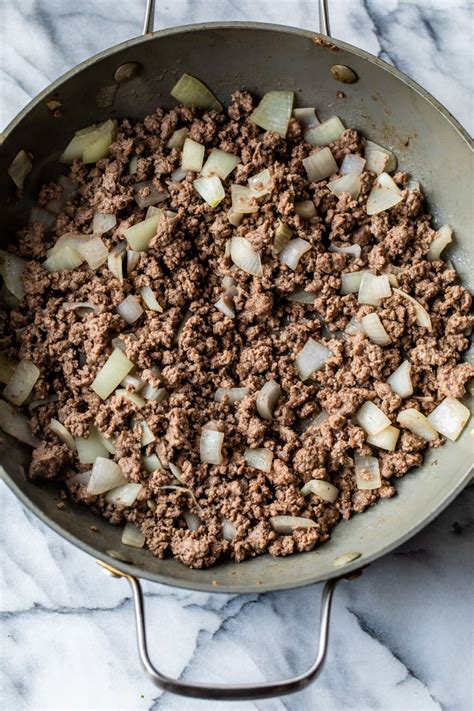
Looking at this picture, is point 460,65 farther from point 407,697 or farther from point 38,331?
point 407,697

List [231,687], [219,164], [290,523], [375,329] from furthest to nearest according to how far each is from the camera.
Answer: [219,164]
[375,329]
[290,523]
[231,687]

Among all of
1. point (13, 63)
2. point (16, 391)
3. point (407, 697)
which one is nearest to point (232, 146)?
point (13, 63)

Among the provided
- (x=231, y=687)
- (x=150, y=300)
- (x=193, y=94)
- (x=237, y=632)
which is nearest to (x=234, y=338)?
(x=150, y=300)

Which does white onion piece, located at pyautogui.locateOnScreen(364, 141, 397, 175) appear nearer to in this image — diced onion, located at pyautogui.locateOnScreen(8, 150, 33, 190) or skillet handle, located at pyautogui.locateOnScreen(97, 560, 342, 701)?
diced onion, located at pyautogui.locateOnScreen(8, 150, 33, 190)

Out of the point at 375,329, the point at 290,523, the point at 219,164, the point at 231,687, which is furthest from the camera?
the point at 219,164

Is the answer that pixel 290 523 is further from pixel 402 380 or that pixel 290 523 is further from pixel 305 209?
pixel 305 209

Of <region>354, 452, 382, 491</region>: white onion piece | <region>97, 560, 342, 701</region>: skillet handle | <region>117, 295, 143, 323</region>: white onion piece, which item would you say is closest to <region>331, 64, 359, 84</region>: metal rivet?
<region>117, 295, 143, 323</region>: white onion piece
